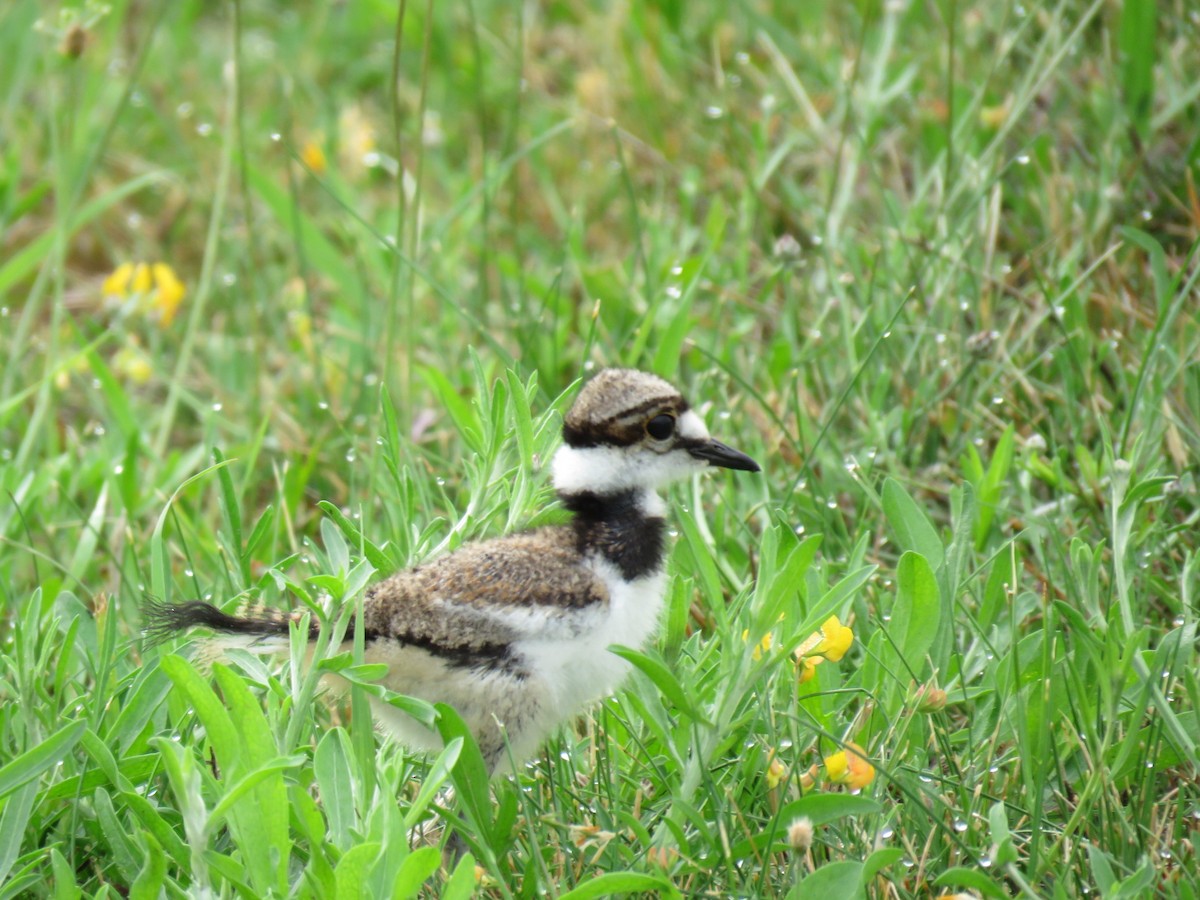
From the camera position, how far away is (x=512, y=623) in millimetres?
2521

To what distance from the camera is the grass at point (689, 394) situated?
2369mm

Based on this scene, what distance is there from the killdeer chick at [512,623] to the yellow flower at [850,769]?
0.42 metres

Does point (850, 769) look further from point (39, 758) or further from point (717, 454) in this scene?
point (39, 758)

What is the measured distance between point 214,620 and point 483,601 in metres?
0.46

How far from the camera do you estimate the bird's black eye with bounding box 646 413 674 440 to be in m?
2.88

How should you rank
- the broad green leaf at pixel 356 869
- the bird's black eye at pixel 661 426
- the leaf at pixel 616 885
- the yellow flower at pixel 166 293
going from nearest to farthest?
the broad green leaf at pixel 356 869 < the leaf at pixel 616 885 < the bird's black eye at pixel 661 426 < the yellow flower at pixel 166 293

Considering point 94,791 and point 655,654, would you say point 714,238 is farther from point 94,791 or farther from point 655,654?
point 94,791

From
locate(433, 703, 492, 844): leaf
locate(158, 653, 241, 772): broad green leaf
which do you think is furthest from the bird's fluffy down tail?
locate(433, 703, 492, 844): leaf

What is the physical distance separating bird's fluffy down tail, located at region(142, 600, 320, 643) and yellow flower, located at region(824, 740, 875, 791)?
36.8 inches

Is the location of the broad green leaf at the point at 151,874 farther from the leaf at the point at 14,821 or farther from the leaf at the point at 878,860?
the leaf at the point at 878,860

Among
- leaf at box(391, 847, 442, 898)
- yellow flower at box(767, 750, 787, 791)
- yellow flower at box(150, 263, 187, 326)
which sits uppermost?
yellow flower at box(150, 263, 187, 326)

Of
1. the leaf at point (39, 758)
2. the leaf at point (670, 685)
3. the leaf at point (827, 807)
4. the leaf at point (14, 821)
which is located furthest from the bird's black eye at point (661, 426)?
the leaf at point (14, 821)

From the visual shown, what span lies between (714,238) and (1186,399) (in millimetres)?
1596

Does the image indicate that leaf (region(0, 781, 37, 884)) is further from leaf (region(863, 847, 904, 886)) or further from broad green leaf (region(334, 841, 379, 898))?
leaf (region(863, 847, 904, 886))
